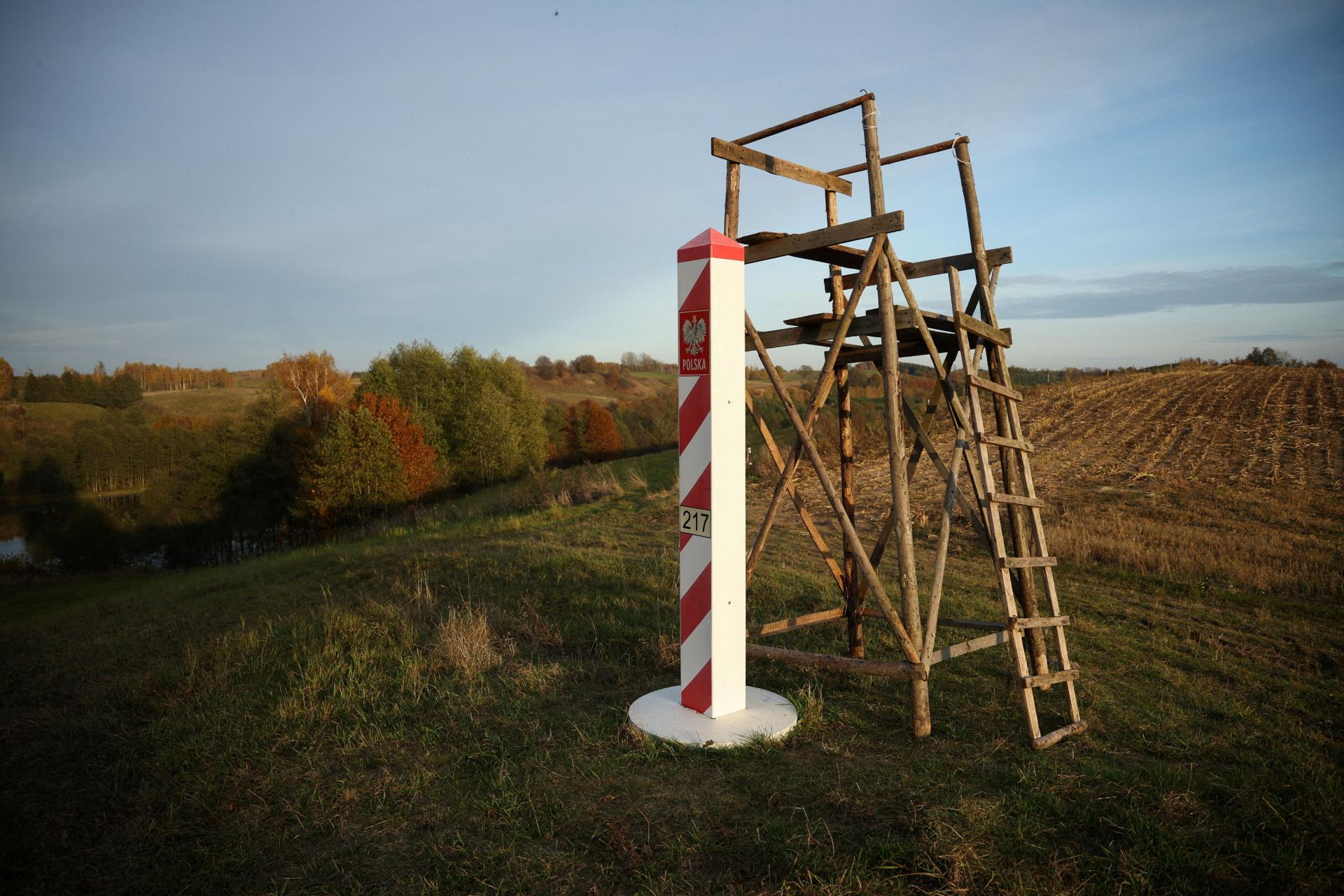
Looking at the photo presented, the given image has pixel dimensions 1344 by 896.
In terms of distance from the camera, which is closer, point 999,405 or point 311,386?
point 999,405

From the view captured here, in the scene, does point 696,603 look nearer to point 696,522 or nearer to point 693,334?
point 696,522

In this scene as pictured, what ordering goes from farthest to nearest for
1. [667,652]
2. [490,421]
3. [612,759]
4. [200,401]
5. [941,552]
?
[200,401]
[490,421]
[667,652]
[941,552]
[612,759]

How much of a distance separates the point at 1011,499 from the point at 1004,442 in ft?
1.70

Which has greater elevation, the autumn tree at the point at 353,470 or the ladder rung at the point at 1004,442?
the ladder rung at the point at 1004,442

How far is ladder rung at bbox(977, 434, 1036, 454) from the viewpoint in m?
5.90

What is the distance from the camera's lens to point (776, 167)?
6.36m

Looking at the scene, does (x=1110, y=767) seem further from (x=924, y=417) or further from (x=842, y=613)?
(x=924, y=417)

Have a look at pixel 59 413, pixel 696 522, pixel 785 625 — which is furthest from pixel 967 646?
pixel 59 413

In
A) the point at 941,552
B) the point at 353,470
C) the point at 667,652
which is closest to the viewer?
the point at 941,552

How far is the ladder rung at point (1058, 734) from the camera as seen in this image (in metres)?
5.05

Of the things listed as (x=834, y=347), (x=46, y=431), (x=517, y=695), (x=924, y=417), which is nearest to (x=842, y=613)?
(x=924, y=417)

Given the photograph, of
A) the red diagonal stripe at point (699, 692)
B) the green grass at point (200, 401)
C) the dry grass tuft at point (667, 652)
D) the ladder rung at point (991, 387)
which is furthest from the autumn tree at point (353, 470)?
the ladder rung at point (991, 387)

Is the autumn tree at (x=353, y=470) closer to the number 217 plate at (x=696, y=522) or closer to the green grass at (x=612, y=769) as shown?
the green grass at (x=612, y=769)

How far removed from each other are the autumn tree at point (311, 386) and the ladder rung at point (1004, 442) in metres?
56.7
